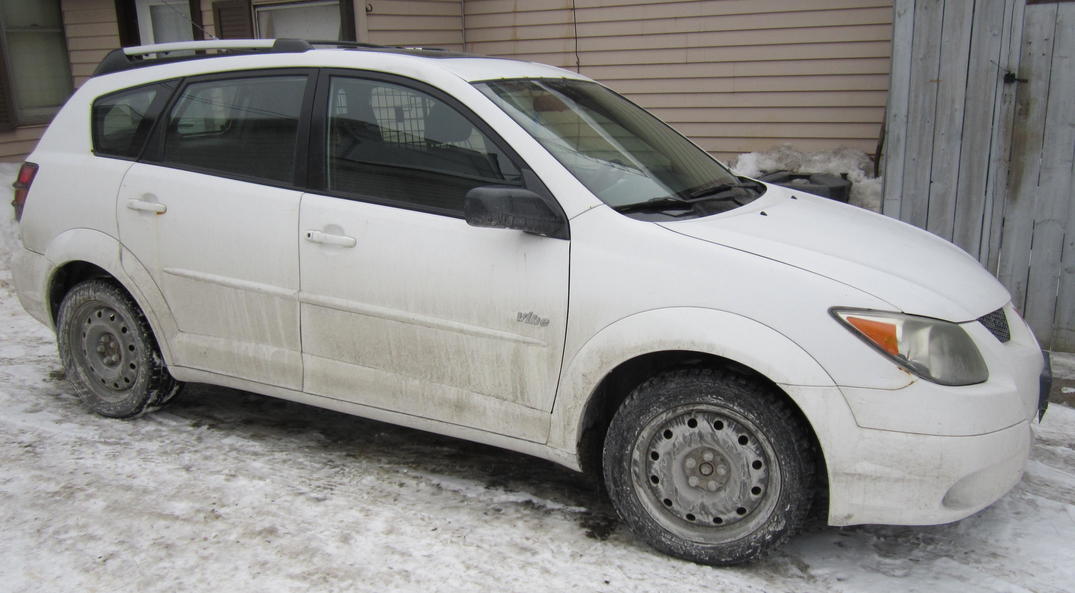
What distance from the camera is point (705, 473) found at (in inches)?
133

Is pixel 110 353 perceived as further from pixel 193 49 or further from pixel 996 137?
pixel 996 137

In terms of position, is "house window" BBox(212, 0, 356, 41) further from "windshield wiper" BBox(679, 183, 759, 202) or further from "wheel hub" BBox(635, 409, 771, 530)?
"wheel hub" BBox(635, 409, 771, 530)

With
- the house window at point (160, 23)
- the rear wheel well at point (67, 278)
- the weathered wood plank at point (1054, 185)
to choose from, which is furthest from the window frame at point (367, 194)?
the house window at point (160, 23)

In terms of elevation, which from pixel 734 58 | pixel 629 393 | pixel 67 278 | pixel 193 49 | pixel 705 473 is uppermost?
pixel 193 49

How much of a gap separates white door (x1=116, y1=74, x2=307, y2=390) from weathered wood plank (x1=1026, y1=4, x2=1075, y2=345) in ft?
15.4

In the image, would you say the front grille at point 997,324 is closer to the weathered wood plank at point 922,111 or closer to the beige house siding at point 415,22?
the weathered wood plank at point 922,111

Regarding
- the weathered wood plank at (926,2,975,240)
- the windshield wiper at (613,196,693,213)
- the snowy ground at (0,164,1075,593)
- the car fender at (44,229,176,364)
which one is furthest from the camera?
the weathered wood plank at (926,2,975,240)

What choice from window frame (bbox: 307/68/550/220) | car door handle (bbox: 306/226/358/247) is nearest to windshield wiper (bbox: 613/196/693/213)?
window frame (bbox: 307/68/550/220)

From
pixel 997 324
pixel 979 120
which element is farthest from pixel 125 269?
pixel 979 120

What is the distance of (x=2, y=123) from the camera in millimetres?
11258

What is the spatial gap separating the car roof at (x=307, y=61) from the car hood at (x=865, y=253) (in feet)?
4.01

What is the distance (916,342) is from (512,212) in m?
1.51

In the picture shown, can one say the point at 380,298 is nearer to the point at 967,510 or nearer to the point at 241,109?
the point at 241,109

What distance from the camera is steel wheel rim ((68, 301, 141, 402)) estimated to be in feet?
15.7
